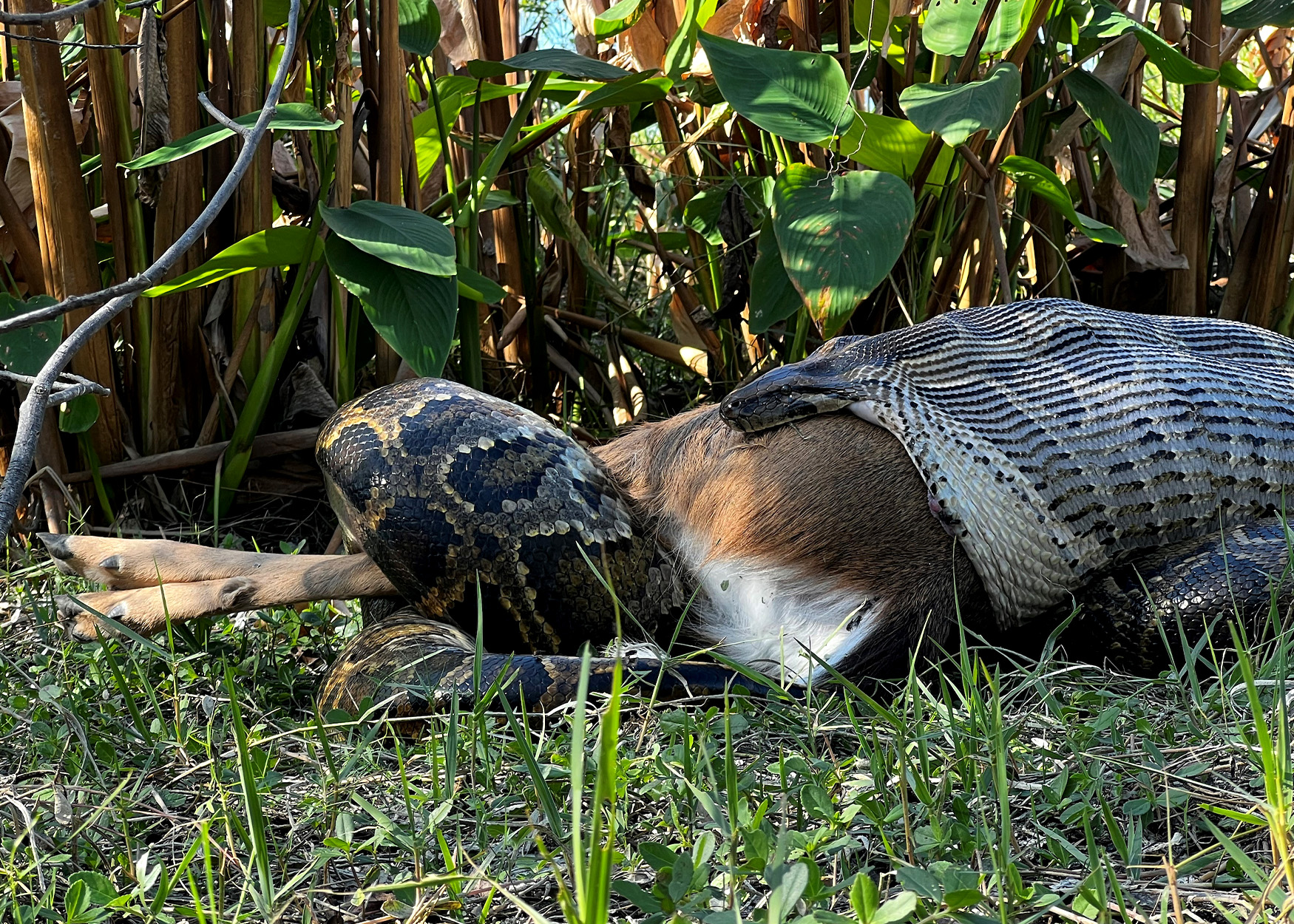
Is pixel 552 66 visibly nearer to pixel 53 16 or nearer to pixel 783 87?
pixel 783 87

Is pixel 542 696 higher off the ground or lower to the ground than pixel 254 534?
higher

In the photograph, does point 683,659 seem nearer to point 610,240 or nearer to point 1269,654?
point 1269,654

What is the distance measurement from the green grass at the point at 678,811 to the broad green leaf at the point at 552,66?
5.18 feet

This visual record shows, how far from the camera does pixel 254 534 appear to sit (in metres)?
2.86

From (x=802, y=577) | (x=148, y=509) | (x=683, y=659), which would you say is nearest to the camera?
(x=683, y=659)

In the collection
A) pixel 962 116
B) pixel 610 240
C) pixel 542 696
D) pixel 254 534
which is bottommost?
pixel 254 534

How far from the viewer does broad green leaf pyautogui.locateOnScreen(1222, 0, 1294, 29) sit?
→ 290cm

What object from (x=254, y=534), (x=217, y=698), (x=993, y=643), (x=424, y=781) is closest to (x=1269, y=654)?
(x=993, y=643)

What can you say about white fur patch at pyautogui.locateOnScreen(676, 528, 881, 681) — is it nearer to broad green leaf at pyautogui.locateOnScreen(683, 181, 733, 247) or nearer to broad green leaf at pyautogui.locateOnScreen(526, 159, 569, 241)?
broad green leaf at pyautogui.locateOnScreen(683, 181, 733, 247)

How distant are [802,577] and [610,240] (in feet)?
7.25

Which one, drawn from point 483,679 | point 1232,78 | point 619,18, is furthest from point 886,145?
point 483,679

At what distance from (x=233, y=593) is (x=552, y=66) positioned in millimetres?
1422

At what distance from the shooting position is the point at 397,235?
7.60 ft

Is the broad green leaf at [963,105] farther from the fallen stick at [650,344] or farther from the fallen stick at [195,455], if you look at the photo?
the fallen stick at [195,455]
